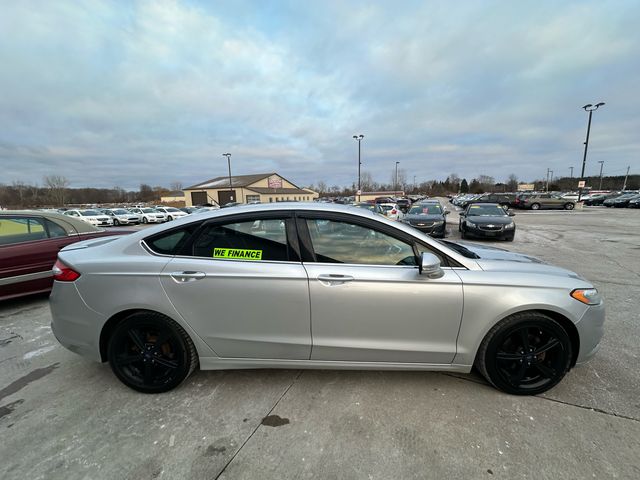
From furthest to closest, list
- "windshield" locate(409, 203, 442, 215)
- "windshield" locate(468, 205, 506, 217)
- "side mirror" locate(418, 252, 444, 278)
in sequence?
1. "windshield" locate(409, 203, 442, 215)
2. "windshield" locate(468, 205, 506, 217)
3. "side mirror" locate(418, 252, 444, 278)

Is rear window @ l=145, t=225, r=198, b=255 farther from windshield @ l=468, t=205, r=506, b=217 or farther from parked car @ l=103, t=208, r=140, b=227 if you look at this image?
parked car @ l=103, t=208, r=140, b=227

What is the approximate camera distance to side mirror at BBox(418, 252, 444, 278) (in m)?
2.11

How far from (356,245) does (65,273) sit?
8.27 ft

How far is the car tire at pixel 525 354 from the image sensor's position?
7.54 ft

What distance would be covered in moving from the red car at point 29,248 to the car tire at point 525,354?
19.6 ft

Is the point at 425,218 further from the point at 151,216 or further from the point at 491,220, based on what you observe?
the point at 151,216

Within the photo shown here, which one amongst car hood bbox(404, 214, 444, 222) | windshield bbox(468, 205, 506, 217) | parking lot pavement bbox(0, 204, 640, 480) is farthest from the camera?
windshield bbox(468, 205, 506, 217)

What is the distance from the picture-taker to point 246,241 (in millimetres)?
2438

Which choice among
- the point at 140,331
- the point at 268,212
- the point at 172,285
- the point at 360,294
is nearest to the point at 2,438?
the point at 140,331

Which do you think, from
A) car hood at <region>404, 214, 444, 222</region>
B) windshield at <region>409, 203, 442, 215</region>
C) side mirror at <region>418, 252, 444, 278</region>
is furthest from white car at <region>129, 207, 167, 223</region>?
side mirror at <region>418, 252, 444, 278</region>

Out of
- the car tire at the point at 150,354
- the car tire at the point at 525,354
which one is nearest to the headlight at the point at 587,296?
the car tire at the point at 525,354

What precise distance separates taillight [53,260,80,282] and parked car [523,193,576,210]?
38.5 m

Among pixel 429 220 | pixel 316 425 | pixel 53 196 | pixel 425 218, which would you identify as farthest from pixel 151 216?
pixel 53 196

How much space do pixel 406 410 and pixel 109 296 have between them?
2.58m
